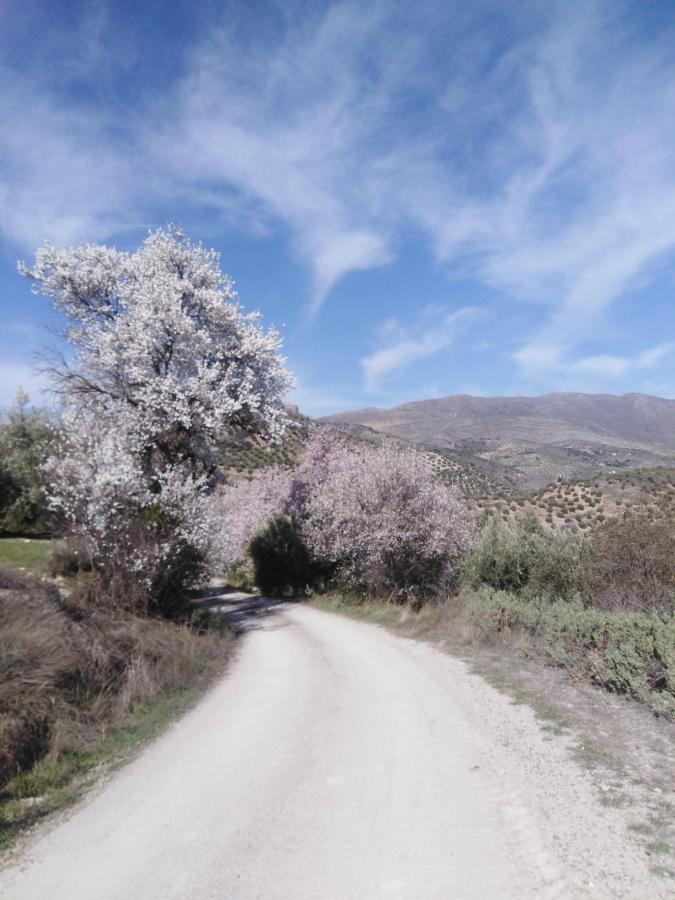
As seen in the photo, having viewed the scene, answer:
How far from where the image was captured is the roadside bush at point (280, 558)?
27.0 metres

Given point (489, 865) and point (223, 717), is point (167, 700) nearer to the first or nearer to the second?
point (223, 717)

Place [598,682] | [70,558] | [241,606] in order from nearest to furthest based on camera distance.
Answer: [598,682] → [70,558] → [241,606]

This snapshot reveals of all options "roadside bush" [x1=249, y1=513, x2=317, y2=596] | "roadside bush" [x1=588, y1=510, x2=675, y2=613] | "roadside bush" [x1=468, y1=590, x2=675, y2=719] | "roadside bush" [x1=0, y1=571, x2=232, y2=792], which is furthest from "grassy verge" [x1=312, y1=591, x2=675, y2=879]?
"roadside bush" [x1=249, y1=513, x2=317, y2=596]

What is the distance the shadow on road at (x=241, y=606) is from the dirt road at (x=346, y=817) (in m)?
9.27

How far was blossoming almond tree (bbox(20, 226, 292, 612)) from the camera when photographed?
16.3 m

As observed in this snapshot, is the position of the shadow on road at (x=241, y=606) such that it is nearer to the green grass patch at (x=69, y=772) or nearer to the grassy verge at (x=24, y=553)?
the grassy verge at (x=24, y=553)

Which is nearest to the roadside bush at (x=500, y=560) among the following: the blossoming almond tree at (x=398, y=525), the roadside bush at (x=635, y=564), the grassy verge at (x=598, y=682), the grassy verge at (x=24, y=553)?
the blossoming almond tree at (x=398, y=525)

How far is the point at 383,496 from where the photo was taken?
2059 centimetres

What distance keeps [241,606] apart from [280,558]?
425 cm

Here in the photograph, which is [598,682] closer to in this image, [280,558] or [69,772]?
[69,772]

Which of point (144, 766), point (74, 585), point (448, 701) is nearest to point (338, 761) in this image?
point (144, 766)

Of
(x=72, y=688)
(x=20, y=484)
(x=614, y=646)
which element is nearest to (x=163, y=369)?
(x=72, y=688)

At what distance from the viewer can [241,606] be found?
76.9 ft

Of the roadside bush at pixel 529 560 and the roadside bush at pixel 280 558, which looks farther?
the roadside bush at pixel 280 558
